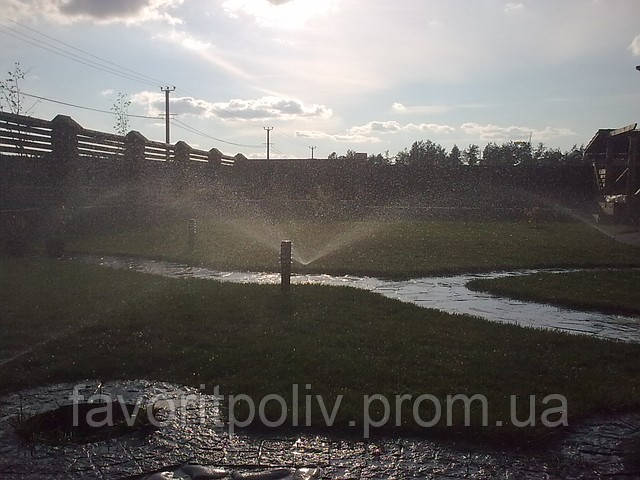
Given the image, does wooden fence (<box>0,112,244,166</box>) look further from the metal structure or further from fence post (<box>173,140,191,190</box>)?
the metal structure

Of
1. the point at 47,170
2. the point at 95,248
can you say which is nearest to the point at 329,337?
the point at 95,248

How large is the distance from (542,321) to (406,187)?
2664 centimetres

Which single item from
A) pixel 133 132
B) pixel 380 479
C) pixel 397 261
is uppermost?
pixel 133 132

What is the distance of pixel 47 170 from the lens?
50.5 feet

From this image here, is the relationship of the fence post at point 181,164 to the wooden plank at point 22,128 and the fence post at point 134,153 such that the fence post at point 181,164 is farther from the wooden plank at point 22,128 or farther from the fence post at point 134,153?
the wooden plank at point 22,128

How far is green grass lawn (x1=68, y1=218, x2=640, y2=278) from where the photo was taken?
37.0 feet

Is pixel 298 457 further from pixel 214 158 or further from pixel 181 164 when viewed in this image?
pixel 214 158

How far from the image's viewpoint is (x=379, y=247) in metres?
14.1

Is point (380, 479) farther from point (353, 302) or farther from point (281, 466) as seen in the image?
point (353, 302)

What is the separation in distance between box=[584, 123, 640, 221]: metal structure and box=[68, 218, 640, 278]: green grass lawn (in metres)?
1.27

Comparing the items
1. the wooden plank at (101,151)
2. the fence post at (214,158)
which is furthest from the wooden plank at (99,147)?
the fence post at (214,158)

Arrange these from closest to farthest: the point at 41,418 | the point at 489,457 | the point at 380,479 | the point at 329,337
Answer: the point at 380,479 < the point at 489,457 < the point at 41,418 < the point at 329,337

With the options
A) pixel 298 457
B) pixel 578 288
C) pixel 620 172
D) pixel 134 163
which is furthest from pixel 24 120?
pixel 620 172

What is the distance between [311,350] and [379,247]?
8.91m
